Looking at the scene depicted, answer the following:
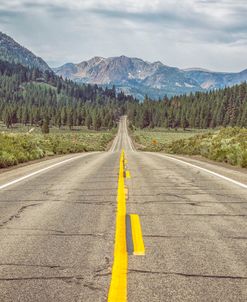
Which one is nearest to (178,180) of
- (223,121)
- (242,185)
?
(242,185)

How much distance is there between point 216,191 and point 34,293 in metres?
6.60

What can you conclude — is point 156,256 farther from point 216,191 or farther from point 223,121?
point 223,121

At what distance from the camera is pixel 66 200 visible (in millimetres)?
8195

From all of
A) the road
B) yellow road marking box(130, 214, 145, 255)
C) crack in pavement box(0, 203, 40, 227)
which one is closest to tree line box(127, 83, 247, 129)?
the road

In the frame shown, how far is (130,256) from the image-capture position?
449 cm

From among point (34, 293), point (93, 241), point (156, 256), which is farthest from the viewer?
point (93, 241)

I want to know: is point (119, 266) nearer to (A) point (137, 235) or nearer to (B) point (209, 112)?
(A) point (137, 235)

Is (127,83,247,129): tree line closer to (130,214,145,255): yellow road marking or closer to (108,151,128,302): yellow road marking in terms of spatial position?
(130,214,145,255): yellow road marking

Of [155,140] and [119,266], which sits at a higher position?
[119,266]

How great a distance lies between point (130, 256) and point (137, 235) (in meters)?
0.88

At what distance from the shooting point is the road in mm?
3580

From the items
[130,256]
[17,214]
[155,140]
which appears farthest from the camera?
[155,140]

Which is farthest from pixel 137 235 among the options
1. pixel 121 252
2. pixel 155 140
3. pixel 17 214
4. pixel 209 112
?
pixel 209 112

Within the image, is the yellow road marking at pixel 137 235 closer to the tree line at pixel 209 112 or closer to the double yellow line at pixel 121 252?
the double yellow line at pixel 121 252
